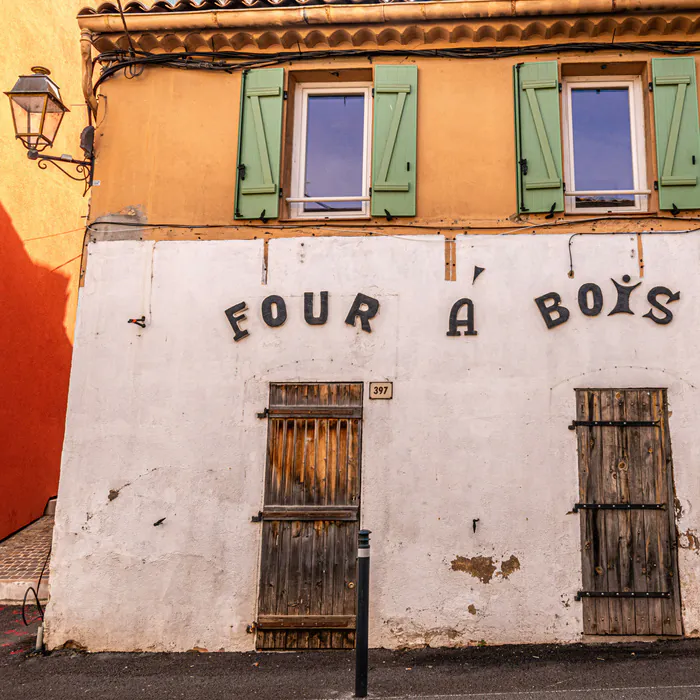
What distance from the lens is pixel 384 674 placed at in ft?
17.6

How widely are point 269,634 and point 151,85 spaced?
17.0 ft

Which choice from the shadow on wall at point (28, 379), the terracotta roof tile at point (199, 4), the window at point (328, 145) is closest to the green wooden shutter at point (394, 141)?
the window at point (328, 145)

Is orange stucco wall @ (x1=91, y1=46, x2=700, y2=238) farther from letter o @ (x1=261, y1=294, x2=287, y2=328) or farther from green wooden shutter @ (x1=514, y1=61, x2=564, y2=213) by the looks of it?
letter o @ (x1=261, y1=294, x2=287, y2=328)

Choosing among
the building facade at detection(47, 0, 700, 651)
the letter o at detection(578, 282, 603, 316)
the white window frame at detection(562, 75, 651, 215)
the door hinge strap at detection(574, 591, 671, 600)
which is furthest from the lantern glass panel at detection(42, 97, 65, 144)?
the door hinge strap at detection(574, 591, 671, 600)

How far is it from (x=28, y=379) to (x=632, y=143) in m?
8.37

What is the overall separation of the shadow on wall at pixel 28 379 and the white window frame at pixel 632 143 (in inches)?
287

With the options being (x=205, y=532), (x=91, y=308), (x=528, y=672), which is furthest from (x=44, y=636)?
(x=528, y=672)

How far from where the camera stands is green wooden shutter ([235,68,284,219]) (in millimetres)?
6594

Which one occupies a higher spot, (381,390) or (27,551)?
(381,390)

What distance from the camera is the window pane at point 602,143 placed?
263 inches

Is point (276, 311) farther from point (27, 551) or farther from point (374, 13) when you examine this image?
point (27, 551)

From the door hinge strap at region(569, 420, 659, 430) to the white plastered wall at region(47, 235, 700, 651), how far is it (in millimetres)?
108

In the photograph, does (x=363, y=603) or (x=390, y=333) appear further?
(x=390, y=333)

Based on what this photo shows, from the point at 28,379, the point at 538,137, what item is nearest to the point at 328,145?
the point at 538,137
